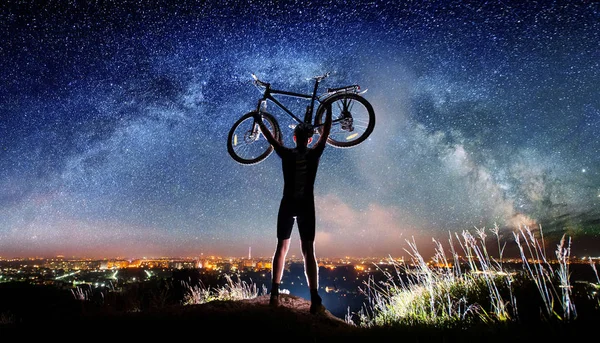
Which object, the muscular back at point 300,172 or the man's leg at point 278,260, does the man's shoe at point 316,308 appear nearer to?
the man's leg at point 278,260

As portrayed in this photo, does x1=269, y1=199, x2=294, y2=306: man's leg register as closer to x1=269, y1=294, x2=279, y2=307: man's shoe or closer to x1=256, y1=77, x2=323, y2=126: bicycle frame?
x1=269, y1=294, x2=279, y2=307: man's shoe

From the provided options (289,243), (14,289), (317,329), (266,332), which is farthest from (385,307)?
(14,289)

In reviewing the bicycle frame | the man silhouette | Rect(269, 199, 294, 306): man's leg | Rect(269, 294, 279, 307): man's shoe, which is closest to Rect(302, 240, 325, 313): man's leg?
the man silhouette

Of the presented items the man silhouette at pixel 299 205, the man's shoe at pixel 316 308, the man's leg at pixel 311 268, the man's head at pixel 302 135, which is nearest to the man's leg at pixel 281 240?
the man silhouette at pixel 299 205

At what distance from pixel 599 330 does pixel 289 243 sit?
3714mm

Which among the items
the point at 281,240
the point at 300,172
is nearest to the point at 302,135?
the point at 300,172

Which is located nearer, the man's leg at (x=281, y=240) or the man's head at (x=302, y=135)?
the man's leg at (x=281, y=240)

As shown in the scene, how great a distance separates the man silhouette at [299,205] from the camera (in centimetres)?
476

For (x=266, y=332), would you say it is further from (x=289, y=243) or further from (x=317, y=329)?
(x=289, y=243)

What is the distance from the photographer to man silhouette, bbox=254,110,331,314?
4.76 m

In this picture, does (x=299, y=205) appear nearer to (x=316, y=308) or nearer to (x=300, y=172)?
(x=300, y=172)

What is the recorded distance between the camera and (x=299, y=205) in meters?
A: 4.87

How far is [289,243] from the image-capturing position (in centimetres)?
501

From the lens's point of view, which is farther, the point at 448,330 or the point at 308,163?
the point at 308,163
